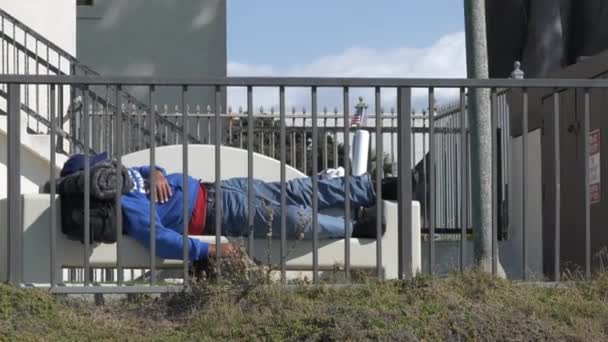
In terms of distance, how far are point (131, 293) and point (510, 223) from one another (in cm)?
447

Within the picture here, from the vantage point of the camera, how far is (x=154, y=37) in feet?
60.3

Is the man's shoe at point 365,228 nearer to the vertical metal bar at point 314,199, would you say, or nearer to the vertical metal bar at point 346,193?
the vertical metal bar at point 346,193

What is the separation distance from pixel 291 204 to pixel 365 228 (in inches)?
18.8

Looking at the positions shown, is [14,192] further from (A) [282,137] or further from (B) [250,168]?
(A) [282,137]

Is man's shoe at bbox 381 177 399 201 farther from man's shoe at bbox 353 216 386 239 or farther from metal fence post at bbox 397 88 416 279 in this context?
metal fence post at bbox 397 88 416 279

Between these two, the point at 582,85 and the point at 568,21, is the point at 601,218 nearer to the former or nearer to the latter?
the point at 582,85

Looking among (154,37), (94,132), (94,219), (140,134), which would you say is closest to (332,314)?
(94,219)

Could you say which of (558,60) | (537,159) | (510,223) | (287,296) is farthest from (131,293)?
(558,60)

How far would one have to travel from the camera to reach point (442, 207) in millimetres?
11023

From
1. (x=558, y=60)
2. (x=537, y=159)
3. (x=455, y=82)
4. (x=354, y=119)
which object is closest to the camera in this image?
(x=455, y=82)

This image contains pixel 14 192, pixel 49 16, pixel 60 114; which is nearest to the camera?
pixel 14 192

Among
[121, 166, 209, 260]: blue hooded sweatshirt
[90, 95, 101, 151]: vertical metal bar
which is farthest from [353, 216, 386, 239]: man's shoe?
[90, 95, 101, 151]: vertical metal bar

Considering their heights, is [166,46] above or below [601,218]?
above

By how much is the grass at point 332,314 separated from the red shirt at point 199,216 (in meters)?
0.59
